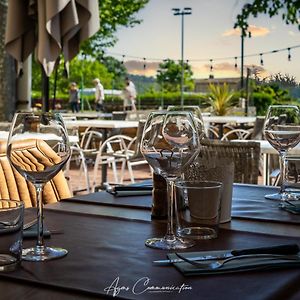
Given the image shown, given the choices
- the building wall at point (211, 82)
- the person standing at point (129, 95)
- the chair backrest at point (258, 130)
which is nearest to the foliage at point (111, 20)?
the person standing at point (129, 95)

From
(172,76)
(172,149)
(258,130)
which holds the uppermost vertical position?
(172,76)

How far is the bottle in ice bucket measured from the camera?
1273 millimetres

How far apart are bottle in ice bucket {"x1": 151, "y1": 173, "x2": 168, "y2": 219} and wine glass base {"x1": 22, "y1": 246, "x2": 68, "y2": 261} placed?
13.1 inches

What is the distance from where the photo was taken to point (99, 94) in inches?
539

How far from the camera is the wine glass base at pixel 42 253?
929 mm

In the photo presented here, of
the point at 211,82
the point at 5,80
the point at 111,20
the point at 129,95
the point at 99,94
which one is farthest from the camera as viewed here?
the point at 99,94

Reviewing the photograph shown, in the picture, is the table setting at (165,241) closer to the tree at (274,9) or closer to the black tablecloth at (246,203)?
the black tablecloth at (246,203)

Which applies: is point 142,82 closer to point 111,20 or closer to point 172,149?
point 111,20

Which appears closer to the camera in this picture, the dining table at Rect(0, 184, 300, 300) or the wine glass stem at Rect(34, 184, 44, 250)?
the dining table at Rect(0, 184, 300, 300)

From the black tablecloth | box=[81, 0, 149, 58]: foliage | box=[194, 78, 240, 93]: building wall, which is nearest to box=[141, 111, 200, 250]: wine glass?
the black tablecloth

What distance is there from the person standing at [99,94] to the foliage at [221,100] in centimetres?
488

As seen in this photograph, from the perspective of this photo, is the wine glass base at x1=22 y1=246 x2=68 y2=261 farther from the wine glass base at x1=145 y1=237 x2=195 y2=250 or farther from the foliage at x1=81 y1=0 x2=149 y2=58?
the foliage at x1=81 y1=0 x2=149 y2=58

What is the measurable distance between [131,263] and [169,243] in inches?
4.9

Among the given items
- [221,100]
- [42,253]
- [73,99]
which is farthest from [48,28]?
[73,99]
